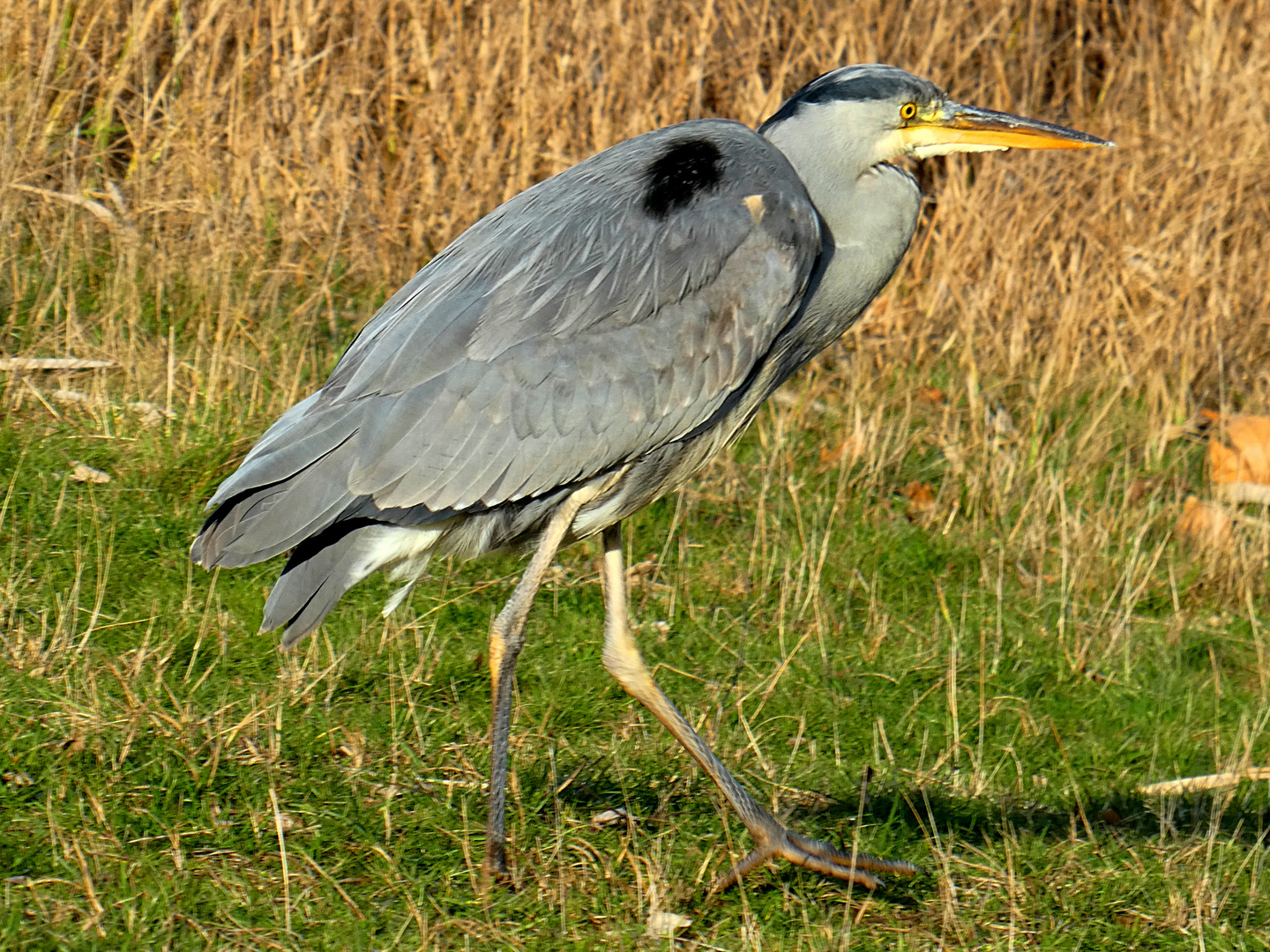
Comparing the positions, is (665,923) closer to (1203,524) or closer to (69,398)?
(69,398)

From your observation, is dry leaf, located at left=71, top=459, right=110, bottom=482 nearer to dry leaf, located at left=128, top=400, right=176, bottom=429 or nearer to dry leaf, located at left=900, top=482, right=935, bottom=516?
dry leaf, located at left=128, top=400, right=176, bottom=429

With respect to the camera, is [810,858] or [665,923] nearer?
[665,923]

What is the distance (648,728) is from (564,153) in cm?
374

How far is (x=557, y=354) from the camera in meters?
3.89

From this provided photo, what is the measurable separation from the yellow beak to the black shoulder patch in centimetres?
63

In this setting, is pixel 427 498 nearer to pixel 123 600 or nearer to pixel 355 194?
A: pixel 123 600

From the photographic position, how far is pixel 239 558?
3707 millimetres

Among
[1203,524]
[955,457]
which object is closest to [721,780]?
[955,457]

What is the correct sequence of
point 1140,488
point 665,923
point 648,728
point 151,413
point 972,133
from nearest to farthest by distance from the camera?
point 665,923 → point 972,133 → point 648,728 → point 151,413 → point 1140,488

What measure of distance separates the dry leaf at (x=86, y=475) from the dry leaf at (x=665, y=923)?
8.52 ft

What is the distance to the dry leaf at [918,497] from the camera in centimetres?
618

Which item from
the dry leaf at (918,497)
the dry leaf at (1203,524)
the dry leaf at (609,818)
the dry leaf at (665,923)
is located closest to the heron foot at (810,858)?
the dry leaf at (665,923)

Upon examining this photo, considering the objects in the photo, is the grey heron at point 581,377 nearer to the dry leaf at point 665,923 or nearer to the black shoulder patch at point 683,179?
the black shoulder patch at point 683,179

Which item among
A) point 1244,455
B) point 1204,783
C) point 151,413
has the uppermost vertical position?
point 151,413
